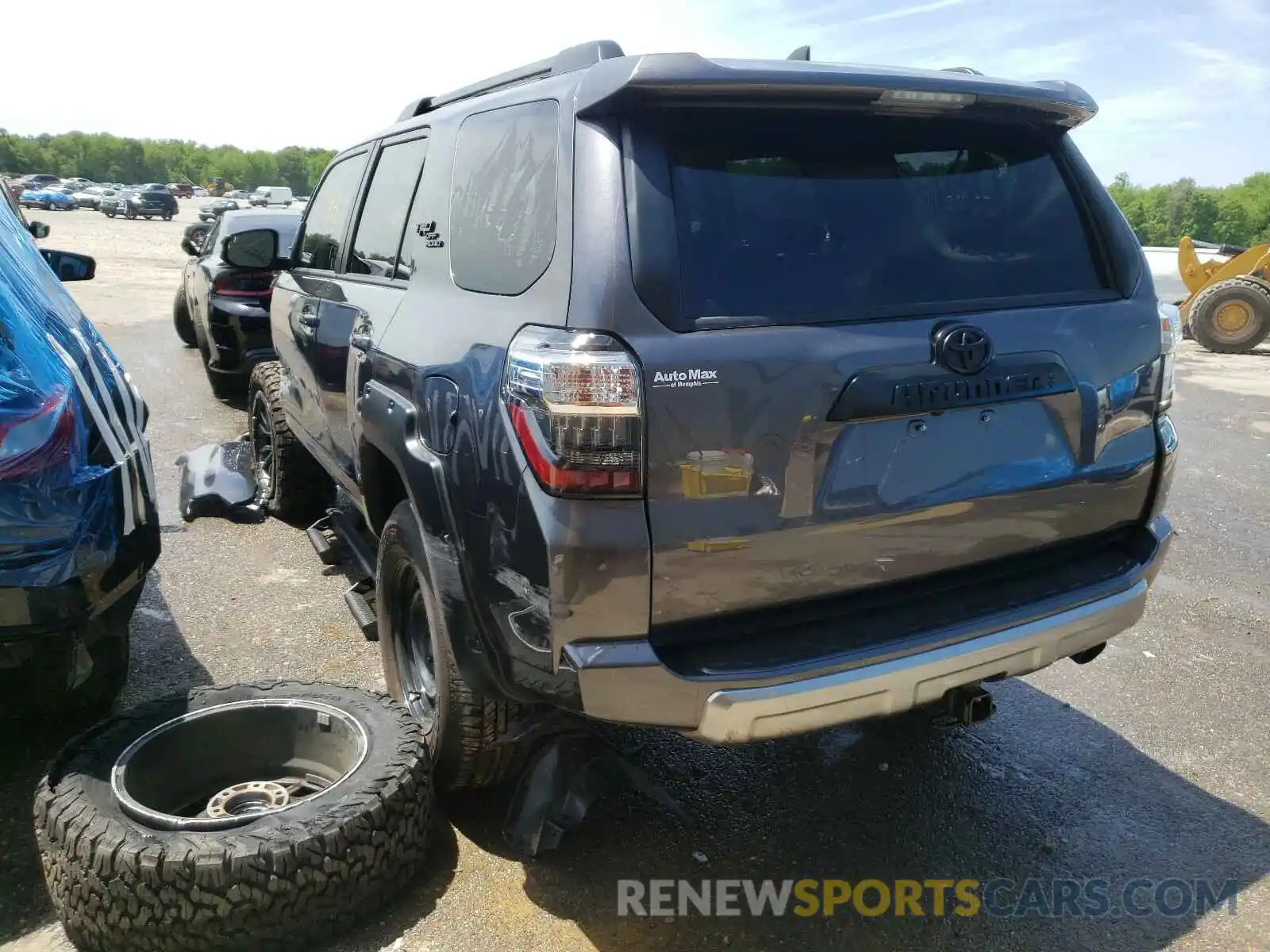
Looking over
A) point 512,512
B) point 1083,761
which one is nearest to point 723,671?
point 512,512

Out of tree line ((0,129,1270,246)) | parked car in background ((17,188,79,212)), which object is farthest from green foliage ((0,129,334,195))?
parked car in background ((17,188,79,212))

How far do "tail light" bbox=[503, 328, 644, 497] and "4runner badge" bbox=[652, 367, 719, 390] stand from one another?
5cm

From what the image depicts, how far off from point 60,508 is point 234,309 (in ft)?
19.6

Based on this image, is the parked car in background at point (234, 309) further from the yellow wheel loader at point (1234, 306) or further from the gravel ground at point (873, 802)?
the yellow wheel loader at point (1234, 306)

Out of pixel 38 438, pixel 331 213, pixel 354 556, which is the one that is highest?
pixel 331 213

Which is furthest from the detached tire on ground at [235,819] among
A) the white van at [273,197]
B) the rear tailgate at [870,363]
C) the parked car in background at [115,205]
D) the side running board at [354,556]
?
the parked car in background at [115,205]

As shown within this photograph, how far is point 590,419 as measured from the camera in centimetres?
203

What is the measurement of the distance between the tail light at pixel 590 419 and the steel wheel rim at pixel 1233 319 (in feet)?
47.7

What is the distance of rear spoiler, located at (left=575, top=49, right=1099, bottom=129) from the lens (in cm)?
211

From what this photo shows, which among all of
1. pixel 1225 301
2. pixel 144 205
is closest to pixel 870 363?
pixel 1225 301

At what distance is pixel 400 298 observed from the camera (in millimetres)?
3076

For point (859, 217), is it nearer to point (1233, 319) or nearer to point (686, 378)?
point (686, 378)

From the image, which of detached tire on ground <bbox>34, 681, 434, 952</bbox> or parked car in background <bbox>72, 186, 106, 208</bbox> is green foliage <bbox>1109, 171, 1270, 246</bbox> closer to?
detached tire on ground <bbox>34, 681, 434, 952</bbox>

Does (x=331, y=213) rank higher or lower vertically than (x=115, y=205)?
higher
